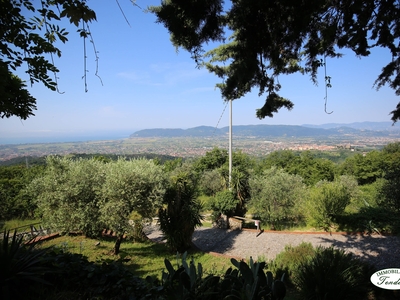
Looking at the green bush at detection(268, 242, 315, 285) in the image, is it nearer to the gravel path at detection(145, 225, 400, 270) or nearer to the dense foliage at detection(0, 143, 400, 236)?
the gravel path at detection(145, 225, 400, 270)

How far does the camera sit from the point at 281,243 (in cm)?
1017

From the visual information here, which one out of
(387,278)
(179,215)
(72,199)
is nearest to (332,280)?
(387,278)

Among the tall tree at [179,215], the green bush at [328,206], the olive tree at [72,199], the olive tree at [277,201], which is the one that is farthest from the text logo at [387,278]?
the olive tree at [277,201]

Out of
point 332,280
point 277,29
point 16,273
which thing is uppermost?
point 277,29

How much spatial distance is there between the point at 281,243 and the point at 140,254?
20.7ft

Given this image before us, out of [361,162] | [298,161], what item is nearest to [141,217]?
[298,161]

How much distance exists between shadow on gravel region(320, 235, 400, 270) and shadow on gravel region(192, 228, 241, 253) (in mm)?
4354

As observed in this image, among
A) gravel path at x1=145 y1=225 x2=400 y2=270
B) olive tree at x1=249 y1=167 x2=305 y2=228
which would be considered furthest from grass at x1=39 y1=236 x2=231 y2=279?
olive tree at x1=249 y1=167 x2=305 y2=228

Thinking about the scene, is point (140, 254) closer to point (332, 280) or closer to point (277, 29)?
point (332, 280)

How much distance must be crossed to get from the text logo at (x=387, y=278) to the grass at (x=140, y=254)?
514 cm

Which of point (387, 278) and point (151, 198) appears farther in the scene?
point (151, 198)

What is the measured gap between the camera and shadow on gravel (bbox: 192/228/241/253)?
10805 mm

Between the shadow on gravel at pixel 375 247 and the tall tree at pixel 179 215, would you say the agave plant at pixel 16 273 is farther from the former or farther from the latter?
the shadow on gravel at pixel 375 247

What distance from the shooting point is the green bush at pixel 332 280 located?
3.52 metres
